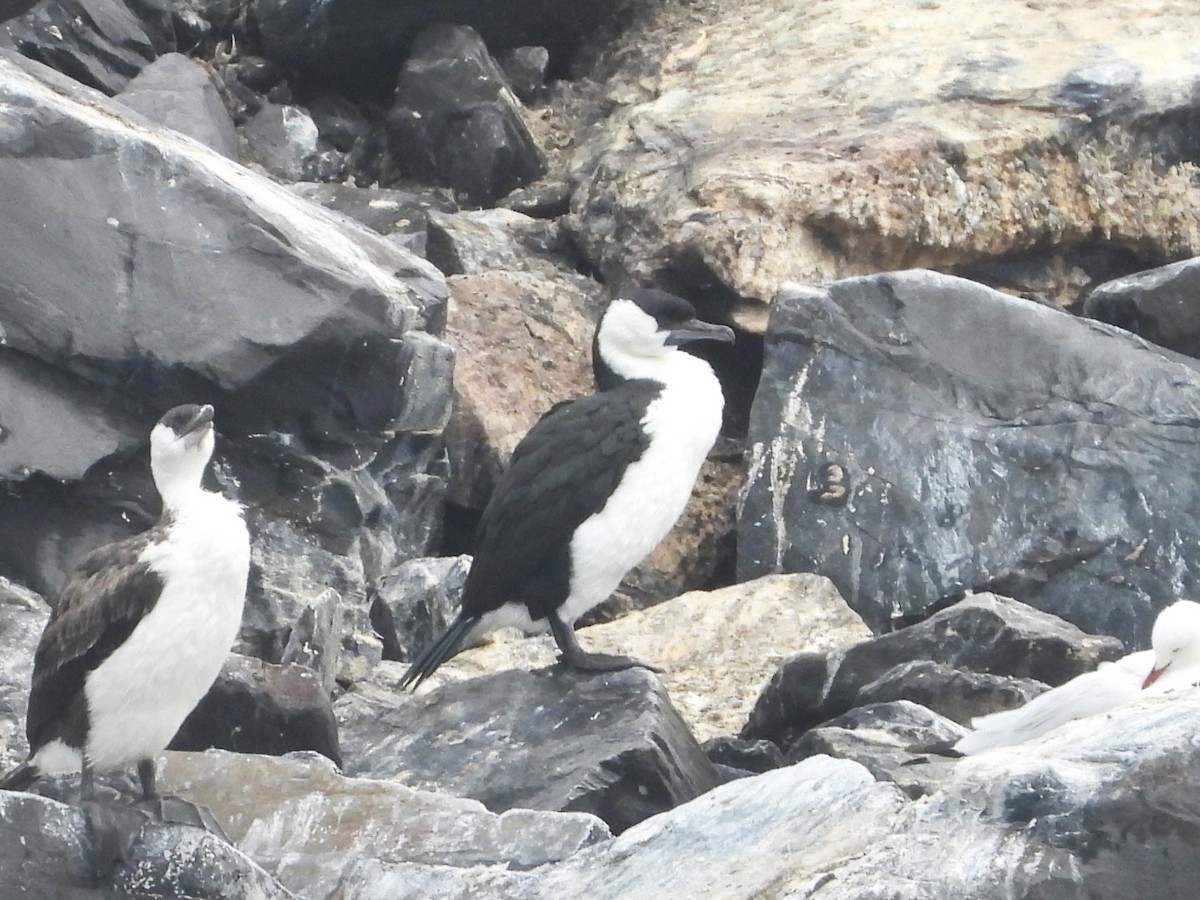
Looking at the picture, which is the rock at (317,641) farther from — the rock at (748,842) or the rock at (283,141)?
the rock at (283,141)

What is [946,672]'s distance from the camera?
21.5 feet

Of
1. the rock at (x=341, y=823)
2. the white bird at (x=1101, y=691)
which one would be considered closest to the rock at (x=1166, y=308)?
the white bird at (x=1101, y=691)

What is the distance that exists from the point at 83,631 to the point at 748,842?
5.54 feet

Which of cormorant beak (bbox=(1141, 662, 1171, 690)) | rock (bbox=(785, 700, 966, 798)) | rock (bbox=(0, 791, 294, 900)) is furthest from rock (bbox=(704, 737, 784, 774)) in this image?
rock (bbox=(0, 791, 294, 900))

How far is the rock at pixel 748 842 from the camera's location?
4.01 meters

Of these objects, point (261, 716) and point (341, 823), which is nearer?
point (341, 823)

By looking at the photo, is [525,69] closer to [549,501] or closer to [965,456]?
[965,456]

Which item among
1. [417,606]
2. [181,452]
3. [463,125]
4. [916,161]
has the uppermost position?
[181,452]

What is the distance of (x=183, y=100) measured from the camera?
10234mm

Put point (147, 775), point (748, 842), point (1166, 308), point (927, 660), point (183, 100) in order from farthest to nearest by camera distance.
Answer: point (183, 100) → point (1166, 308) → point (927, 660) → point (147, 775) → point (748, 842)

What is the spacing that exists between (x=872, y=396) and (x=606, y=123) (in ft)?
10.1

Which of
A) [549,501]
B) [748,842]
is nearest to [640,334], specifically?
[549,501]

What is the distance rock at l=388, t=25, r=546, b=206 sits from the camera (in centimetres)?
1087

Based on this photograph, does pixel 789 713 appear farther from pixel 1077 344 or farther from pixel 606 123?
pixel 606 123
